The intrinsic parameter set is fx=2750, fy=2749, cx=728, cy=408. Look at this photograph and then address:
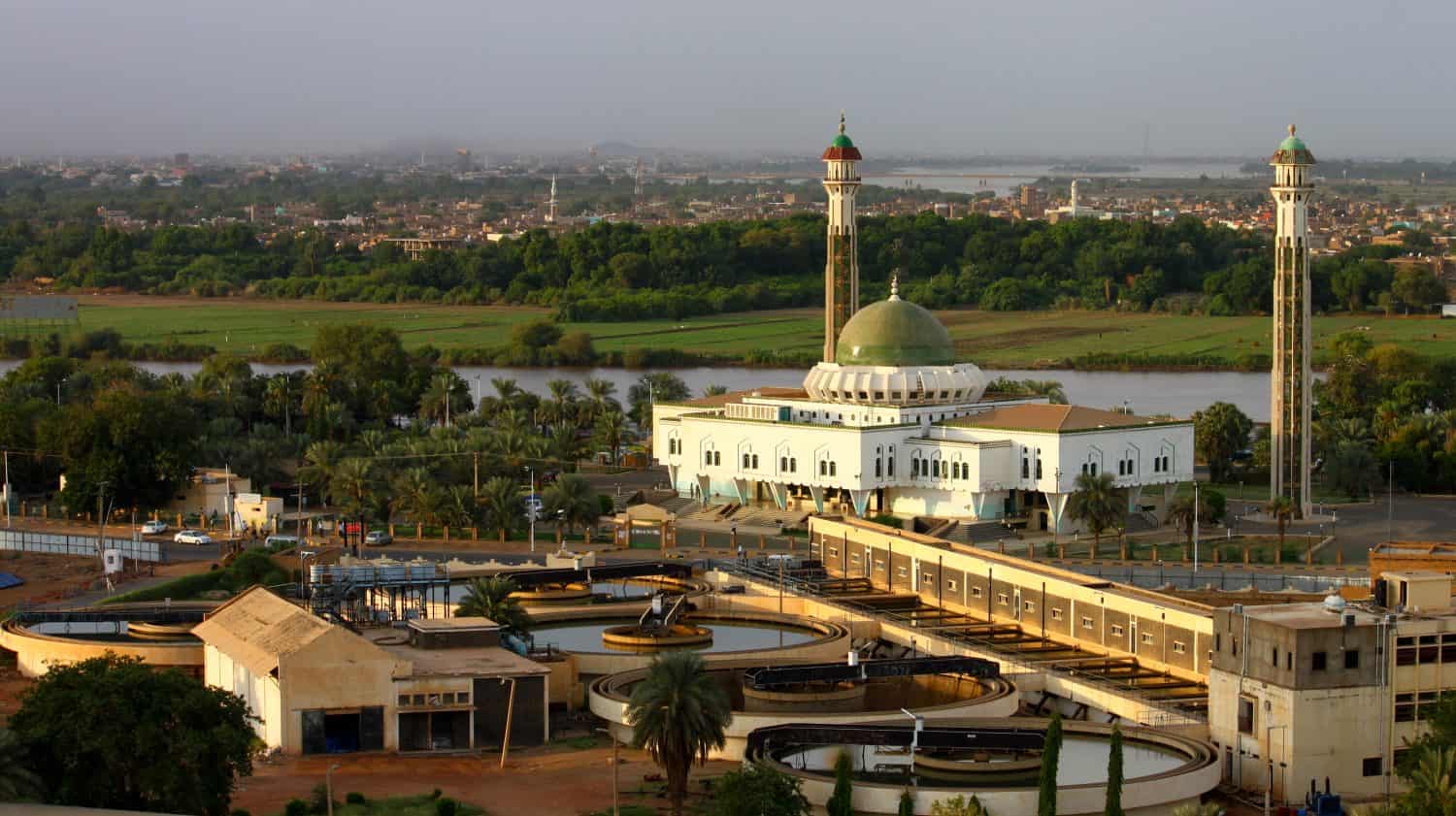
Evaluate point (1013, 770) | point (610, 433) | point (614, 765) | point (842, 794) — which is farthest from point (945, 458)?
point (842, 794)

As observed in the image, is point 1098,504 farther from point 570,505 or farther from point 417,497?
point 417,497

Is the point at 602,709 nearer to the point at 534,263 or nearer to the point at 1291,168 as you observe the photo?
the point at 1291,168

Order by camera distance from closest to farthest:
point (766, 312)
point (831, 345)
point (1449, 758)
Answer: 1. point (1449, 758)
2. point (831, 345)
3. point (766, 312)

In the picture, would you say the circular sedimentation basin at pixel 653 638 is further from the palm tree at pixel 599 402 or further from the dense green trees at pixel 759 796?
the palm tree at pixel 599 402

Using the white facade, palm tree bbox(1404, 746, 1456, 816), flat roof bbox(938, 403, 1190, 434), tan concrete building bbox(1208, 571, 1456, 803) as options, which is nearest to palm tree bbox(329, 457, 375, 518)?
the white facade

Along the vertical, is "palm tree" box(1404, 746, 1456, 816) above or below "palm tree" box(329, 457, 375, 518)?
above

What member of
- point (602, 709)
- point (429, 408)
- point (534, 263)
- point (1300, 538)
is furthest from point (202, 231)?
point (602, 709)

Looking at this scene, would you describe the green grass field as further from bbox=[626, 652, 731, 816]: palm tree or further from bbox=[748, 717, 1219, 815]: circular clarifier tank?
bbox=[626, 652, 731, 816]: palm tree
